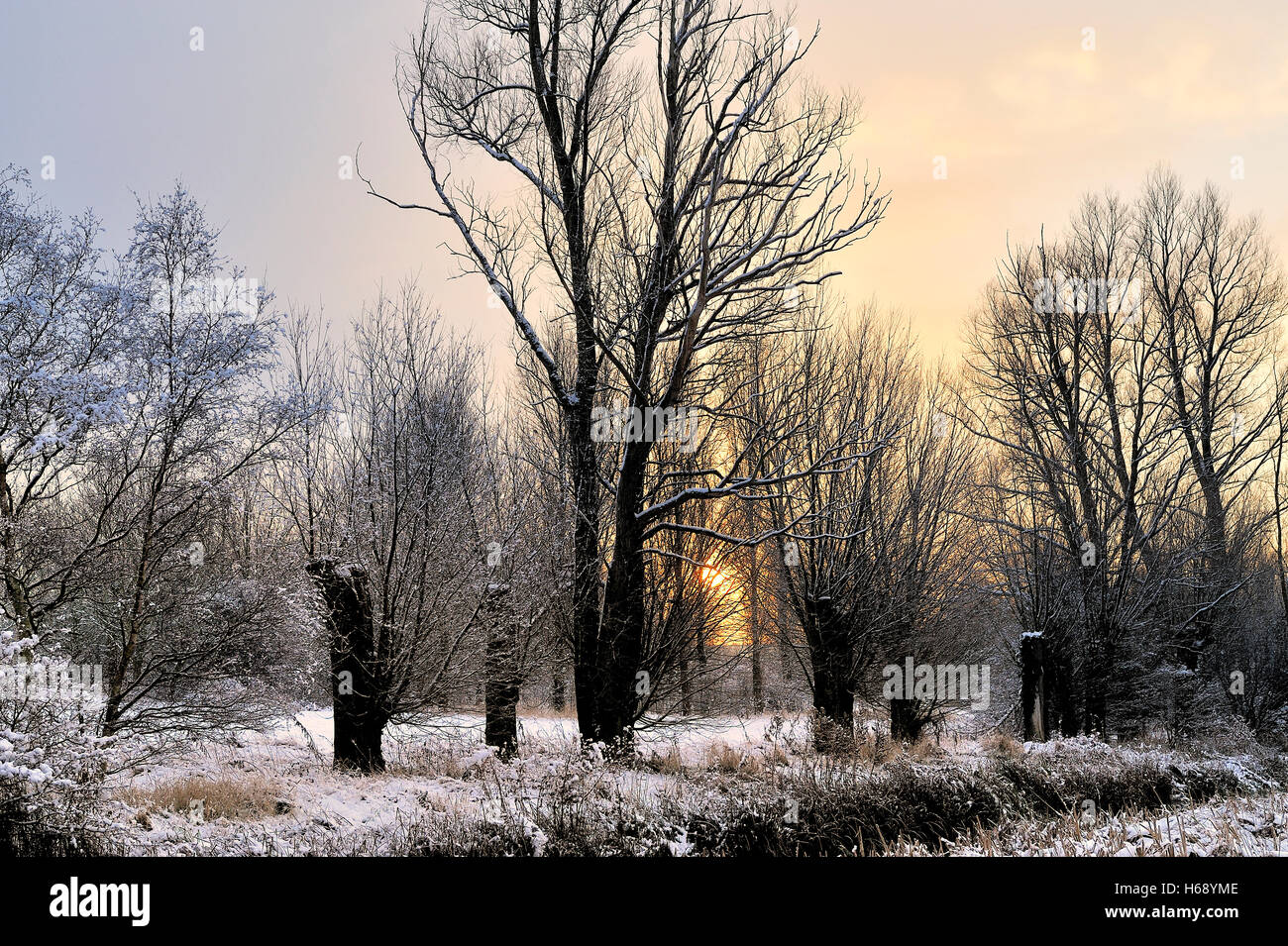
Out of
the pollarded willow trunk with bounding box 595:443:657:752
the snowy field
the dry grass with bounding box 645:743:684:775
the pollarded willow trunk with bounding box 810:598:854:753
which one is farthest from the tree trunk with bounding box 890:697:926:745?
the pollarded willow trunk with bounding box 595:443:657:752

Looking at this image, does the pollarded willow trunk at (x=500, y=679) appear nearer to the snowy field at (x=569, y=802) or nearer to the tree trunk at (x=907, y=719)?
the snowy field at (x=569, y=802)

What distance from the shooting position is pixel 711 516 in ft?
53.4

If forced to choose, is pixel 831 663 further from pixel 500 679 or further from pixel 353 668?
pixel 353 668

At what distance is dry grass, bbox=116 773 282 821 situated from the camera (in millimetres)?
7434

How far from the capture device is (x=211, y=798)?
25.3 ft

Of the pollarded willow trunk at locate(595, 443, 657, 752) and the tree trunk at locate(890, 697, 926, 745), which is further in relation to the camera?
the tree trunk at locate(890, 697, 926, 745)

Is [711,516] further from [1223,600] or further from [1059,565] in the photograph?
[1223,600]

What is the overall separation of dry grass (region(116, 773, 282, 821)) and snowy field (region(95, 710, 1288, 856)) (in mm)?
20

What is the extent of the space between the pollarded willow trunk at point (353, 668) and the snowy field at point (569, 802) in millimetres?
476

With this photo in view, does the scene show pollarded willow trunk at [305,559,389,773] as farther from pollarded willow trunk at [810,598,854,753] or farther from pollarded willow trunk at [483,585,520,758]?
pollarded willow trunk at [810,598,854,753]

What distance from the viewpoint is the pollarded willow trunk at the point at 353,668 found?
34.5 ft

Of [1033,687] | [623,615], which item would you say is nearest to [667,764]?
A: [623,615]
